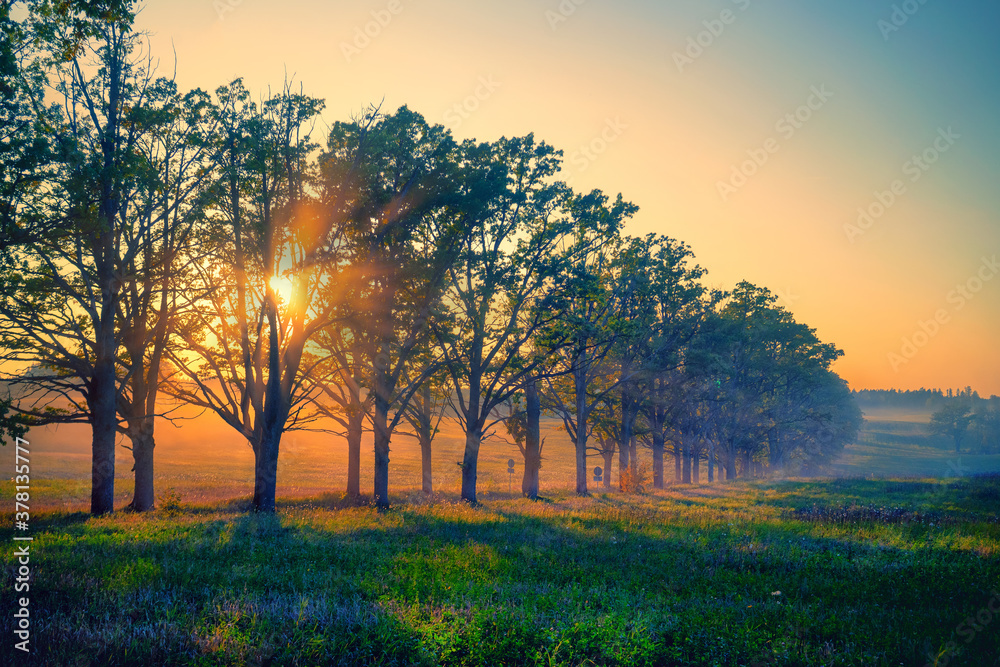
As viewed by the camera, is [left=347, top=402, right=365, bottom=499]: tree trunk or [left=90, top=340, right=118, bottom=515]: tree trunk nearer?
[left=90, top=340, right=118, bottom=515]: tree trunk

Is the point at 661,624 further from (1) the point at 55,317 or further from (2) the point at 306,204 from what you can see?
(1) the point at 55,317

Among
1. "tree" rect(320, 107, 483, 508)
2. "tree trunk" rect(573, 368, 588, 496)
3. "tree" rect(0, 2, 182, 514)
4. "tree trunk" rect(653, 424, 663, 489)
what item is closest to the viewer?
"tree" rect(0, 2, 182, 514)

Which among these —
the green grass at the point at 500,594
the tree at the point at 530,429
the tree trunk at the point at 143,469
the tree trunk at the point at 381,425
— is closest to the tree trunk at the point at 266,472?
the green grass at the point at 500,594

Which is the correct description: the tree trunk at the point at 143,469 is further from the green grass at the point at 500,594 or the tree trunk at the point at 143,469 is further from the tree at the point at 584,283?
the tree at the point at 584,283

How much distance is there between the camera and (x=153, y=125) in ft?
48.8

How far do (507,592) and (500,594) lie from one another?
15 cm

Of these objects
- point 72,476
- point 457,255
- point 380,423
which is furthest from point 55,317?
point 72,476

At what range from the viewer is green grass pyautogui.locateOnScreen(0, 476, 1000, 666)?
5.27 meters

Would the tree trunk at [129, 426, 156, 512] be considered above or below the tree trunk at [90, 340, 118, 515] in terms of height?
below

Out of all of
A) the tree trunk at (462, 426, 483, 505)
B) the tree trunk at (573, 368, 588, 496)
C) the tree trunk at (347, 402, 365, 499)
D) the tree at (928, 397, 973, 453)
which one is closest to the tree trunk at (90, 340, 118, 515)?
the tree trunk at (347, 402, 365, 499)

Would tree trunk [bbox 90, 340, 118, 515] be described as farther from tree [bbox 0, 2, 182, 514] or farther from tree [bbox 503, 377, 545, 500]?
tree [bbox 503, 377, 545, 500]

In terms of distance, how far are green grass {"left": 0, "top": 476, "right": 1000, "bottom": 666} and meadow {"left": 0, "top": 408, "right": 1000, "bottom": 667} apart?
0.11ft

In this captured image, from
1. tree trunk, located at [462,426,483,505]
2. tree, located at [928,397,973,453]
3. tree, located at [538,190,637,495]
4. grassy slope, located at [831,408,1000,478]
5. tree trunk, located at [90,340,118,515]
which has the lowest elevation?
grassy slope, located at [831,408,1000,478]

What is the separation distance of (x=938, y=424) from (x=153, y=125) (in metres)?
170
